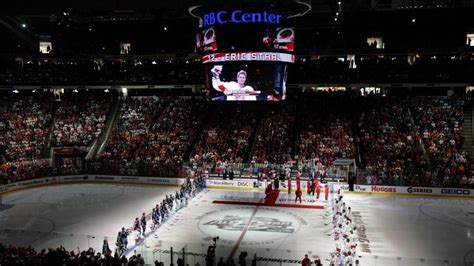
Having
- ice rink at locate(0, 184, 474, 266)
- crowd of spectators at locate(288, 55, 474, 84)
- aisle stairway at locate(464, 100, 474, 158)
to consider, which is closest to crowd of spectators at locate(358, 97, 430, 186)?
ice rink at locate(0, 184, 474, 266)

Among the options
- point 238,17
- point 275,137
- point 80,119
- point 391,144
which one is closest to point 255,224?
point 238,17

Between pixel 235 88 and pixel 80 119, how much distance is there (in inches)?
702

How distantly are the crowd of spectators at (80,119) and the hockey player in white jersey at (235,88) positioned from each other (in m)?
14.6

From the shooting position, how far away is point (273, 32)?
21.7 m

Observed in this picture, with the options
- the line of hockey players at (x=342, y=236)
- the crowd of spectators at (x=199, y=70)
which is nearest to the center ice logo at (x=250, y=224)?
the line of hockey players at (x=342, y=236)

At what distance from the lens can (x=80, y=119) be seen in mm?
36500

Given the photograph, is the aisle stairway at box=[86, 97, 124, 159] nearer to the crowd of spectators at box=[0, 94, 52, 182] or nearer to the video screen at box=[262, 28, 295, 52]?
the crowd of spectators at box=[0, 94, 52, 182]

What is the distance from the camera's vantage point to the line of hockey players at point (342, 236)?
14055 mm

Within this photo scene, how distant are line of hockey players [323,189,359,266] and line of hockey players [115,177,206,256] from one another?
22.2 feet

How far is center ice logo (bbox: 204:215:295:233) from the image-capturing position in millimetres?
19047

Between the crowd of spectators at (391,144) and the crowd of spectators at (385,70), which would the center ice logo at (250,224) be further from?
the crowd of spectators at (385,70)

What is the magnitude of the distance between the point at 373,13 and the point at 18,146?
28.7m

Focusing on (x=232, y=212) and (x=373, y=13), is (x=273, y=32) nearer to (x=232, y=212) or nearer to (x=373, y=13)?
(x=232, y=212)

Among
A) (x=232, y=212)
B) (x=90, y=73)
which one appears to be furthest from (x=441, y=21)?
(x=90, y=73)
